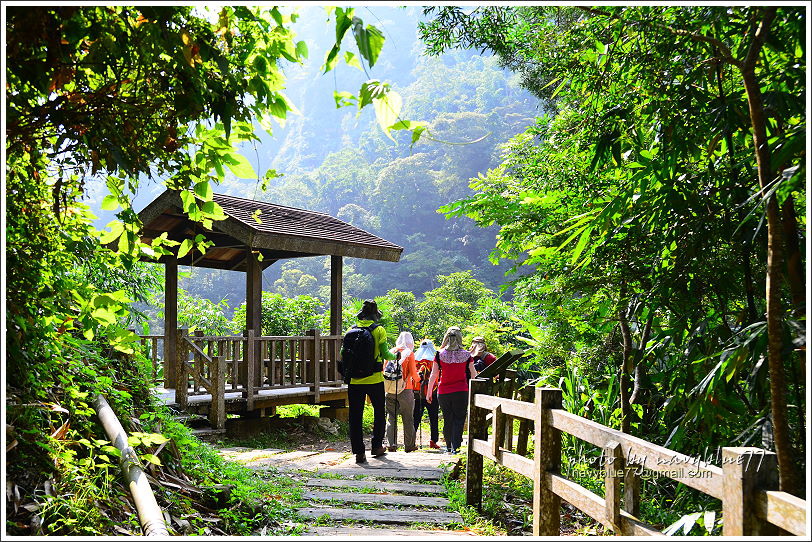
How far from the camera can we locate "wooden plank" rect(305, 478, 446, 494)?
20.3 ft

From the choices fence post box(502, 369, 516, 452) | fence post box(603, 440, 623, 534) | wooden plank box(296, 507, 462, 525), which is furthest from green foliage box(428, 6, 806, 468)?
fence post box(502, 369, 516, 452)

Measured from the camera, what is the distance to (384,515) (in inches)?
210

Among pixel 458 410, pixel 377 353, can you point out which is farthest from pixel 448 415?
pixel 377 353

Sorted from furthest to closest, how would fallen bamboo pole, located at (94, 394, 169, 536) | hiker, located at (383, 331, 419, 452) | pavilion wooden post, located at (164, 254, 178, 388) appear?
pavilion wooden post, located at (164, 254, 178, 388) < hiker, located at (383, 331, 419, 452) < fallen bamboo pole, located at (94, 394, 169, 536)

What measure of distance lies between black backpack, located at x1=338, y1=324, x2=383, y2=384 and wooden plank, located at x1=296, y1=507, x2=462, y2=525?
78.7 inches

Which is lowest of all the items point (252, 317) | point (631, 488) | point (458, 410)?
point (458, 410)

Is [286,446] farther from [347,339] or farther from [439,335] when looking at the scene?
[439,335]

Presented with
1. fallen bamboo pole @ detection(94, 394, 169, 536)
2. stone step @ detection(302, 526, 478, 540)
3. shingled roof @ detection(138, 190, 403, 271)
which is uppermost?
shingled roof @ detection(138, 190, 403, 271)

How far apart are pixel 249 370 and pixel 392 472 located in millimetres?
4794

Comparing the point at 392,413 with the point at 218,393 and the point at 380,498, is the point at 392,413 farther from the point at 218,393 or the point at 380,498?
the point at 380,498

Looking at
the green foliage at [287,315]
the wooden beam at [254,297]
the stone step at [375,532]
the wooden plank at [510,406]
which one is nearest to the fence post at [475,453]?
the wooden plank at [510,406]

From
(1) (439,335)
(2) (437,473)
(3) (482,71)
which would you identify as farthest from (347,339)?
(3) (482,71)

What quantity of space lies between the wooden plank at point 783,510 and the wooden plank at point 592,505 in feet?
2.03

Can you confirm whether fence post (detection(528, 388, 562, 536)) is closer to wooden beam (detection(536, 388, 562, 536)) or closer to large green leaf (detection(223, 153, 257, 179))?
wooden beam (detection(536, 388, 562, 536))
